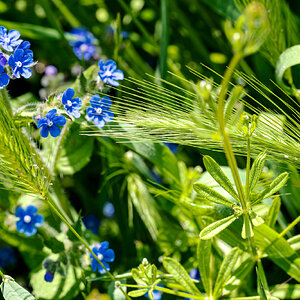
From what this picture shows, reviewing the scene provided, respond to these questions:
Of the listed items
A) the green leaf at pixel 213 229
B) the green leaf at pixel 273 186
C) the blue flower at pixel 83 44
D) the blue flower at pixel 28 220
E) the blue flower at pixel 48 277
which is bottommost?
the blue flower at pixel 48 277

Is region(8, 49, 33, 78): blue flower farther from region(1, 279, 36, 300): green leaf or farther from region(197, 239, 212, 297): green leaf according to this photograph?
region(197, 239, 212, 297): green leaf

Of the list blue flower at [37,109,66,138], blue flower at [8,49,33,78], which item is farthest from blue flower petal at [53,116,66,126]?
blue flower at [8,49,33,78]

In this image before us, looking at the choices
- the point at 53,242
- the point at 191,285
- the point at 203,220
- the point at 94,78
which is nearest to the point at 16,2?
the point at 94,78

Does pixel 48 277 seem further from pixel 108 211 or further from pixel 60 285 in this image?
pixel 108 211

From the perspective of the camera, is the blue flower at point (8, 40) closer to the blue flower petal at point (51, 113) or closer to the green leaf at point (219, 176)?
the blue flower petal at point (51, 113)

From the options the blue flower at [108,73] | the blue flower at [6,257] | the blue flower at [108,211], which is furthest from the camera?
the blue flower at [108,211]

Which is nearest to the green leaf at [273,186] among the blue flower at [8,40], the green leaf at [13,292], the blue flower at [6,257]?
the green leaf at [13,292]
